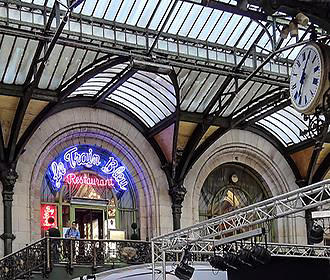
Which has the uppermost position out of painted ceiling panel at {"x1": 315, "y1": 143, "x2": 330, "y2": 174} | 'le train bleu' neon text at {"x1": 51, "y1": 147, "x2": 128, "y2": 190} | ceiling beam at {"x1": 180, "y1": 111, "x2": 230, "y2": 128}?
ceiling beam at {"x1": 180, "y1": 111, "x2": 230, "y2": 128}

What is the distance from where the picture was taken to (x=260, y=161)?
3600cm

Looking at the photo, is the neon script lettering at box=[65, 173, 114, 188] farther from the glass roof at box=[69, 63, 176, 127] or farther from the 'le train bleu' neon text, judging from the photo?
the glass roof at box=[69, 63, 176, 127]

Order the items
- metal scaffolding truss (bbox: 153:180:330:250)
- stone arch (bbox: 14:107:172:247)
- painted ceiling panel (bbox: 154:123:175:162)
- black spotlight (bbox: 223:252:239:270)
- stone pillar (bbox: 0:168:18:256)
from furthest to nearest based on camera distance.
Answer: painted ceiling panel (bbox: 154:123:175:162), stone arch (bbox: 14:107:172:247), stone pillar (bbox: 0:168:18:256), black spotlight (bbox: 223:252:239:270), metal scaffolding truss (bbox: 153:180:330:250)

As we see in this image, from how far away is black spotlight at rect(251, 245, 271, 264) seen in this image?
66.2ft

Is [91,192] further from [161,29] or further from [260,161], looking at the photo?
[260,161]

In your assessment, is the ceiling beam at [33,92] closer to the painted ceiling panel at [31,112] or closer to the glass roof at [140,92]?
the painted ceiling panel at [31,112]

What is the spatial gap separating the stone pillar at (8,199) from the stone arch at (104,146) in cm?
64

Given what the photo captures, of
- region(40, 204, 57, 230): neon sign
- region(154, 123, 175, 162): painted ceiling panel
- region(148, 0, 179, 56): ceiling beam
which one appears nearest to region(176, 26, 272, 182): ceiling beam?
region(154, 123, 175, 162): painted ceiling panel

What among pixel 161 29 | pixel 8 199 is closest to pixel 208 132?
pixel 161 29

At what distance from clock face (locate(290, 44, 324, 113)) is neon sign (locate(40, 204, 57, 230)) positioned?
768 inches

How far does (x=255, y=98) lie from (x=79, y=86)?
811 cm

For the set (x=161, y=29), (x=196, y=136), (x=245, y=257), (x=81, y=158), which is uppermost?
(x=161, y=29)

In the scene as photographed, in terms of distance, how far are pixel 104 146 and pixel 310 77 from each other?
21.1m

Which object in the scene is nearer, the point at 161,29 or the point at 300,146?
the point at 161,29
